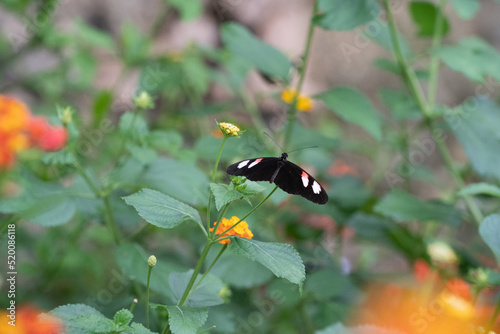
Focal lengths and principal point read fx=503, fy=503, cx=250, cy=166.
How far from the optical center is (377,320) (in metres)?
1.33

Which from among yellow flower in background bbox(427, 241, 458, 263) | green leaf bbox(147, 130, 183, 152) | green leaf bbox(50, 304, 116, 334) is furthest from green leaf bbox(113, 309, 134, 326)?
yellow flower in background bbox(427, 241, 458, 263)

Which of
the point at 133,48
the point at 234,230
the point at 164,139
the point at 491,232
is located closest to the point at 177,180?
the point at 164,139

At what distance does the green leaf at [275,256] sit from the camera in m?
0.67

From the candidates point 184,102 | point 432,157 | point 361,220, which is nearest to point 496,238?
point 361,220

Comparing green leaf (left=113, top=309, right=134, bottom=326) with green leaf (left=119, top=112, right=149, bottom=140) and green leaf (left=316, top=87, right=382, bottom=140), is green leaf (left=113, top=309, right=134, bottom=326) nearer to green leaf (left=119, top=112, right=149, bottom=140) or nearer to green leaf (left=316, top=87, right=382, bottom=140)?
green leaf (left=119, top=112, right=149, bottom=140)

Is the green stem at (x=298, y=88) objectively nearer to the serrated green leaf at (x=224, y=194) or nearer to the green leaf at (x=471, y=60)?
the green leaf at (x=471, y=60)

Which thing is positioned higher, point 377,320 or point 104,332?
point 104,332

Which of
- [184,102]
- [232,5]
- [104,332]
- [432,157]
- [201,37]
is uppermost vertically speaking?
[104,332]

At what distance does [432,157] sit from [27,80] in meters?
2.13

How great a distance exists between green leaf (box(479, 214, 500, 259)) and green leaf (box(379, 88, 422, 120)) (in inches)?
23.1

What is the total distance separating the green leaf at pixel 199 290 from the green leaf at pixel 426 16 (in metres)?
1.13

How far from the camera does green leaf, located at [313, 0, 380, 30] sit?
1142mm

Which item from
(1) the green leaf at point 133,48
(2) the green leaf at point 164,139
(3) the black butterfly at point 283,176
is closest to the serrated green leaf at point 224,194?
(3) the black butterfly at point 283,176

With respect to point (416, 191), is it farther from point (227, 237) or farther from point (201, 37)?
point (227, 237)
